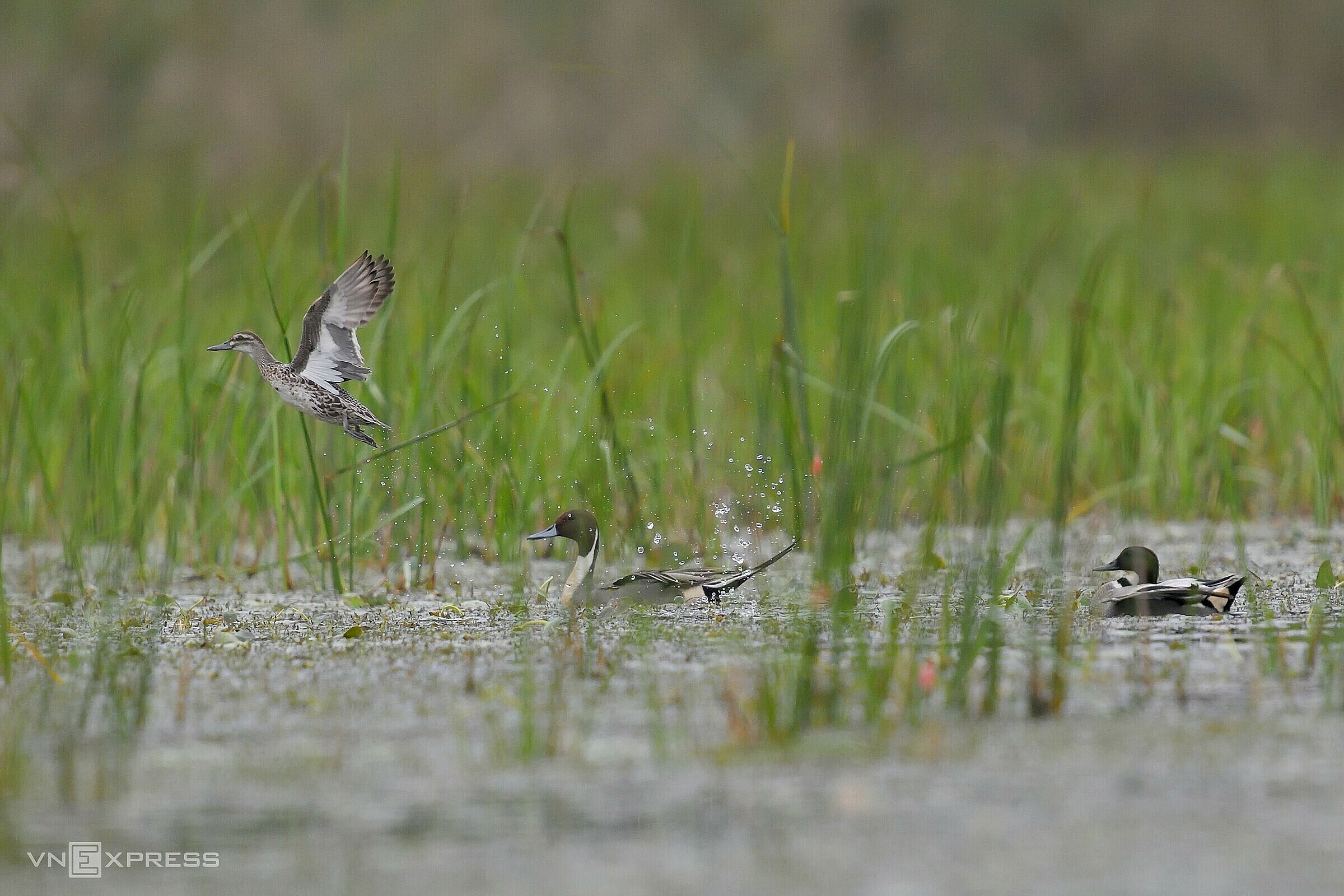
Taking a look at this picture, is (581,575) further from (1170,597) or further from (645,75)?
(645,75)

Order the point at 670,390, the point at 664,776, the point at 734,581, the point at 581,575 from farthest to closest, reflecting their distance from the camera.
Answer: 1. the point at 670,390
2. the point at 581,575
3. the point at 734,581
4. the point at 664,776

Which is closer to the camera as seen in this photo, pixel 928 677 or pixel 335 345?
pixel 928 677

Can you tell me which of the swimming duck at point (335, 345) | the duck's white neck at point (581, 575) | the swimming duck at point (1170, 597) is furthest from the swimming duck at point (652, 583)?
the swimming duck at point (335, 345)

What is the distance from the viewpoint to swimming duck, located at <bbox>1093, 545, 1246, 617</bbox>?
468 centimetres

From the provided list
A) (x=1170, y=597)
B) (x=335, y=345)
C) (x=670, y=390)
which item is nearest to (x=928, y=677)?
(x=1170, y=597)

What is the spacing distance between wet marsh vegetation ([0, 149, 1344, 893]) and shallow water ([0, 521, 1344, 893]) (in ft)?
0.04

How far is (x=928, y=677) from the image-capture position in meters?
3.78

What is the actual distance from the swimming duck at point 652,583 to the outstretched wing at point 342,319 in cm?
113

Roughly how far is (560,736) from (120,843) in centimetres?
89

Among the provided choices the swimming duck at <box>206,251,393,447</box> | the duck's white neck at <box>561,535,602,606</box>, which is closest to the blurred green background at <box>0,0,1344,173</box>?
the duck's white neck at <box>561,535,602,606</box>

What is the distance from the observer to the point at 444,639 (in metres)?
4.55

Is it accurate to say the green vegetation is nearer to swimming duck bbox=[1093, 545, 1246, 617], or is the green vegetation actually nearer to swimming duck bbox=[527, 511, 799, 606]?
swimming duck bbox=[527, 511, 799, 606]

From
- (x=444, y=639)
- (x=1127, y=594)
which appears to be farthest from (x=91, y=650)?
(x=1127, y=594)

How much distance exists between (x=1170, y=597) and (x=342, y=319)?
7.60ft
